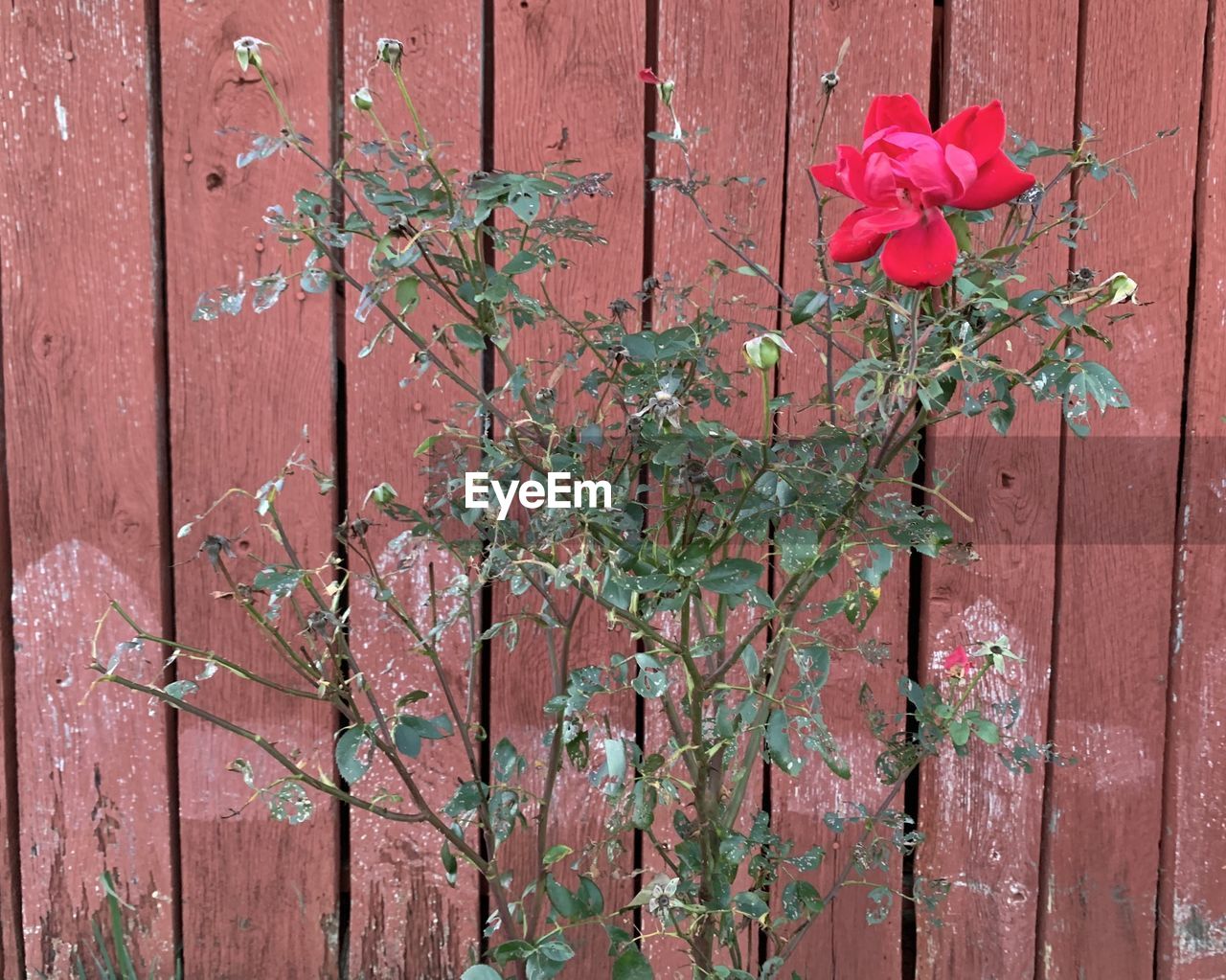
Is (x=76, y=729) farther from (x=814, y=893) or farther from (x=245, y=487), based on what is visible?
(x=814, y=893)

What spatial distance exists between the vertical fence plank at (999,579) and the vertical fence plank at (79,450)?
4.44 ft

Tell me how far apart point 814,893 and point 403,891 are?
78 cm

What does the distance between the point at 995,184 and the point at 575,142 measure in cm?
89

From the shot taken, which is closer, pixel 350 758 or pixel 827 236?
pixel 350 758

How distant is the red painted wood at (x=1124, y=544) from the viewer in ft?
5.15

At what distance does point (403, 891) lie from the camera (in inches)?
64.2

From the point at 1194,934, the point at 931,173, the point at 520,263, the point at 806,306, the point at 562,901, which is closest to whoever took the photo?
the point at 931,173

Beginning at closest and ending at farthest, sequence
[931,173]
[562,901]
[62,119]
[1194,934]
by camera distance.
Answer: [931,173] → [562,901] → [62,119] → [1194,934]

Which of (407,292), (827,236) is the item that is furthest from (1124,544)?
(407,292)

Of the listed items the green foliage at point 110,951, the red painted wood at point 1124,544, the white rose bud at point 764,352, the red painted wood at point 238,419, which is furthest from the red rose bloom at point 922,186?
the green foliage at point 110,951

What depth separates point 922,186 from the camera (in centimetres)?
79

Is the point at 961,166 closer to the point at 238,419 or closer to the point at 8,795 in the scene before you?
the point at 238,419

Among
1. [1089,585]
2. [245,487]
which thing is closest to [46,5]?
[245,487]

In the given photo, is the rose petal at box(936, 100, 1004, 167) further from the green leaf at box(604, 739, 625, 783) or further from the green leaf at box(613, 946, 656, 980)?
the green leaf at box(613, 946, 656, 980)
